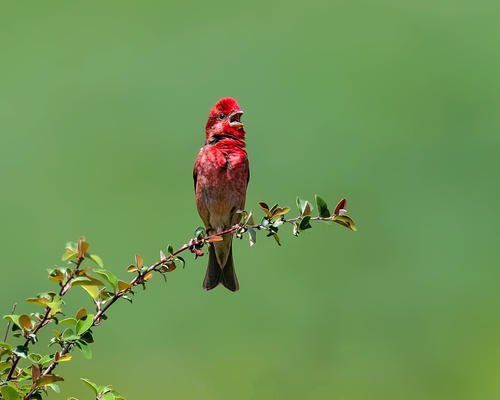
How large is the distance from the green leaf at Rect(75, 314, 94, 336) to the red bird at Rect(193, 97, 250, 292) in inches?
102

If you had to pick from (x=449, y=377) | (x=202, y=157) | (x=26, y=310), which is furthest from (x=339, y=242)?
(x=202, y=157)

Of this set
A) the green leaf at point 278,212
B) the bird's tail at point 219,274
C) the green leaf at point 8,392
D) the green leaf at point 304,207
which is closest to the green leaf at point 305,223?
the green leaf at point 304,207

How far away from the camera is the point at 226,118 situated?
19.6 feet

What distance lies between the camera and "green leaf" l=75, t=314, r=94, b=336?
3443 millimetres

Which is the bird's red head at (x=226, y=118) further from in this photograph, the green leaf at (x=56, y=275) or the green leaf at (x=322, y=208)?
the green leaf at (x=56, y=275)

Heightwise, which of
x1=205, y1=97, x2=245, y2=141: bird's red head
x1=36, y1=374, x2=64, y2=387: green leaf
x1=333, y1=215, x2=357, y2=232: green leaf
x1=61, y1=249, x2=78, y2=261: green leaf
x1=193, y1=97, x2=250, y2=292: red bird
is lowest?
x1=36, y1=374, x2=64, y2=387: green leaf

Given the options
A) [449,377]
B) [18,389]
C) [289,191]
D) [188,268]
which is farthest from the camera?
[289,191]

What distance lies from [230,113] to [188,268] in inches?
407

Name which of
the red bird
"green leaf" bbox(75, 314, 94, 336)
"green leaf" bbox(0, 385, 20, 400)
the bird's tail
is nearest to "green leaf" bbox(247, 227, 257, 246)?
"green leaf" bbox(75, 314, 94, 336)

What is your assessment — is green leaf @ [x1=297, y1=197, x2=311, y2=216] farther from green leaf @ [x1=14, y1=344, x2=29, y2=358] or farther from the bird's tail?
the bird's tail

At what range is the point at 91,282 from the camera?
337 centimetres

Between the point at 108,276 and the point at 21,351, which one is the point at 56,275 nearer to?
the point at 108,276

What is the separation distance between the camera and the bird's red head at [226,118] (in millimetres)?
5941

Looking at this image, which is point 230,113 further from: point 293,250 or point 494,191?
point 494,191
